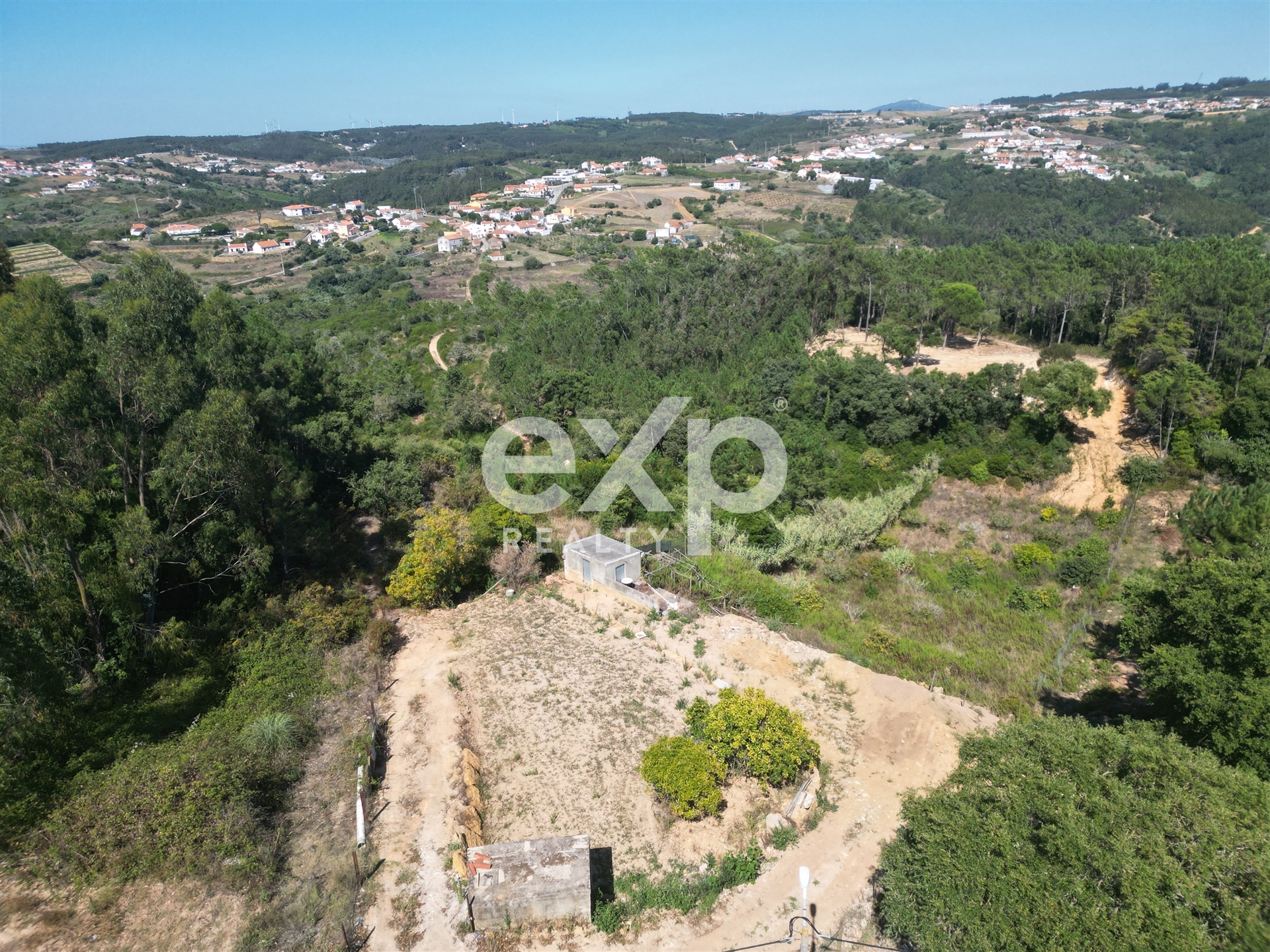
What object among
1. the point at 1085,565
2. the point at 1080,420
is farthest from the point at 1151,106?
the point at 1085,565

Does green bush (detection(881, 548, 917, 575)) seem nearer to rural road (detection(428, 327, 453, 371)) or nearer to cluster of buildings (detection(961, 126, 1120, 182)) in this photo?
rural road (detection(428, 327, 453, 371))

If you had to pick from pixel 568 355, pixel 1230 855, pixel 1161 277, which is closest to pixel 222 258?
pixel 568 355

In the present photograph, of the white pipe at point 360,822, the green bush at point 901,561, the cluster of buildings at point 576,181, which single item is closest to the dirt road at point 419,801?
the white pipe at point 360,822

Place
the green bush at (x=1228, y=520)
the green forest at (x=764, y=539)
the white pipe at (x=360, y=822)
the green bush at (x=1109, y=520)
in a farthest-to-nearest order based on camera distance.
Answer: the green bush at (x=1109, y=520), the green bush at (x=1228, y=520), the white pipe at (x=360, y=822), the green forest at (x=764, y=539)

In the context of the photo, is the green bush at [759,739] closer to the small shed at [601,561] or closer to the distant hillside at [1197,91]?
the small shed at [601,561]

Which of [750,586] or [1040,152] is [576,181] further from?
[750,586]
